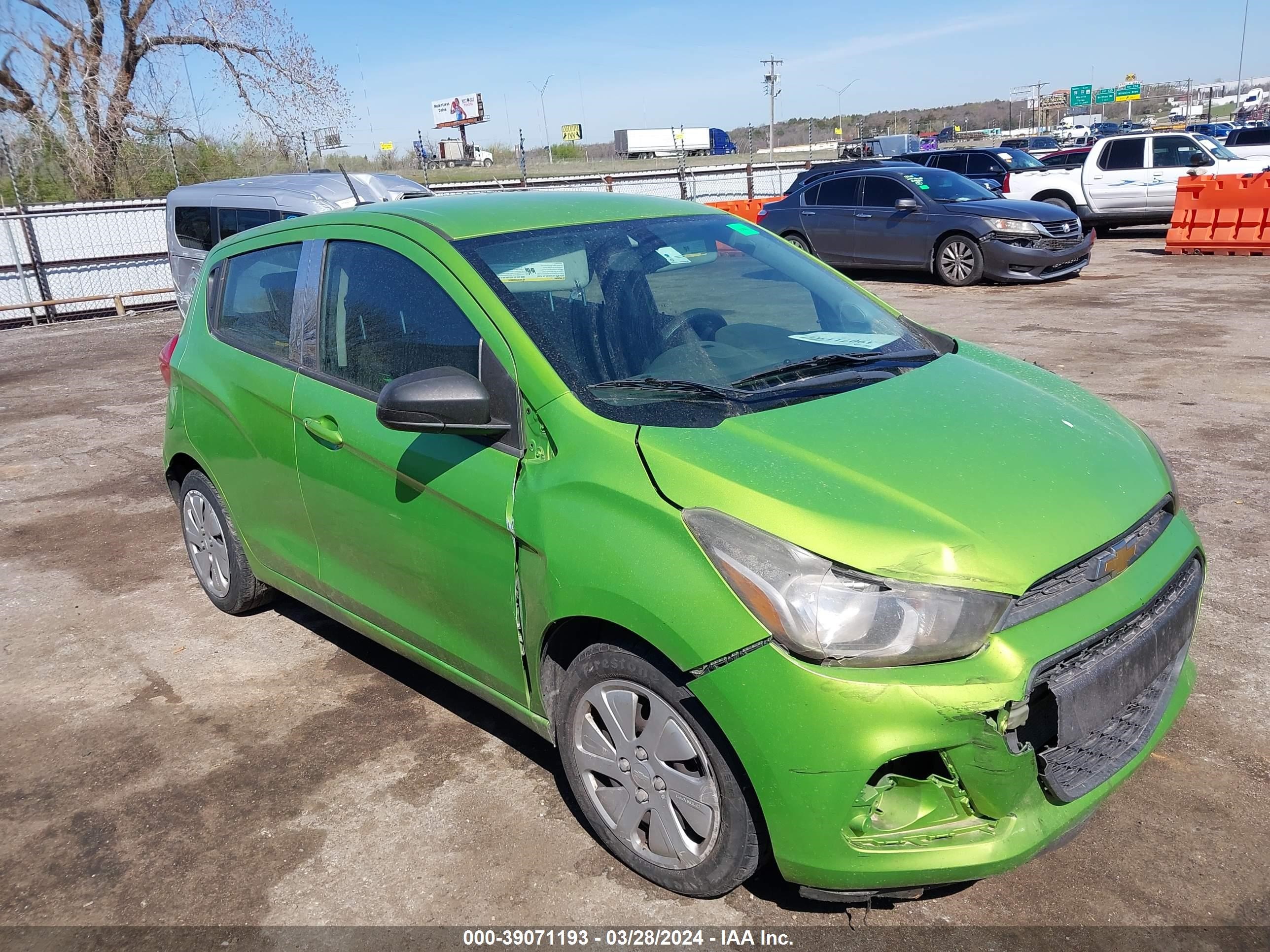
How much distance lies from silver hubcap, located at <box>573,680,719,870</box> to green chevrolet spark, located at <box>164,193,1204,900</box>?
1 centimetres

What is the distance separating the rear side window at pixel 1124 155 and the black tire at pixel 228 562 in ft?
59.3

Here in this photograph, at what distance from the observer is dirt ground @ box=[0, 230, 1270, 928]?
2.67 m

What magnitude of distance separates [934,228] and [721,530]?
43.3 feet

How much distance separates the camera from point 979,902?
2615 mm

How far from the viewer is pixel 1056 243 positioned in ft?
45.5

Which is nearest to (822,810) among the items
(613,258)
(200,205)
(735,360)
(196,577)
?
(735,360)

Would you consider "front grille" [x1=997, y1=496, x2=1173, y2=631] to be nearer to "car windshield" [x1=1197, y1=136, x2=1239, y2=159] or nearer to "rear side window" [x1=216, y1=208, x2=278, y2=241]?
"rear side window" [x1=216, y1=208, x2=278, y2=241]

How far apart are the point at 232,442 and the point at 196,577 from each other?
4.74 ft

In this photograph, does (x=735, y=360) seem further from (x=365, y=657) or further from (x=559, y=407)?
(x=365, y=657)

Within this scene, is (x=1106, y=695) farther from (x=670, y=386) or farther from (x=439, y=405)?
(x=439, y=405)

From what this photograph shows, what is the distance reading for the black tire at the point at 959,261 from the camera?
14.1 m

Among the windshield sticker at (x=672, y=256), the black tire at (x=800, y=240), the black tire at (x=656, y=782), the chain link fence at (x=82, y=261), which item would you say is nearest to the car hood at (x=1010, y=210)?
the black tire at (x=800, y=240)

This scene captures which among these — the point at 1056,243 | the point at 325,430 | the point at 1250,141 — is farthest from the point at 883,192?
the point at 325,430

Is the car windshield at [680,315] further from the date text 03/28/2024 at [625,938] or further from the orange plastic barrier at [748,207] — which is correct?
the orange plastic barrier at [748,207]
